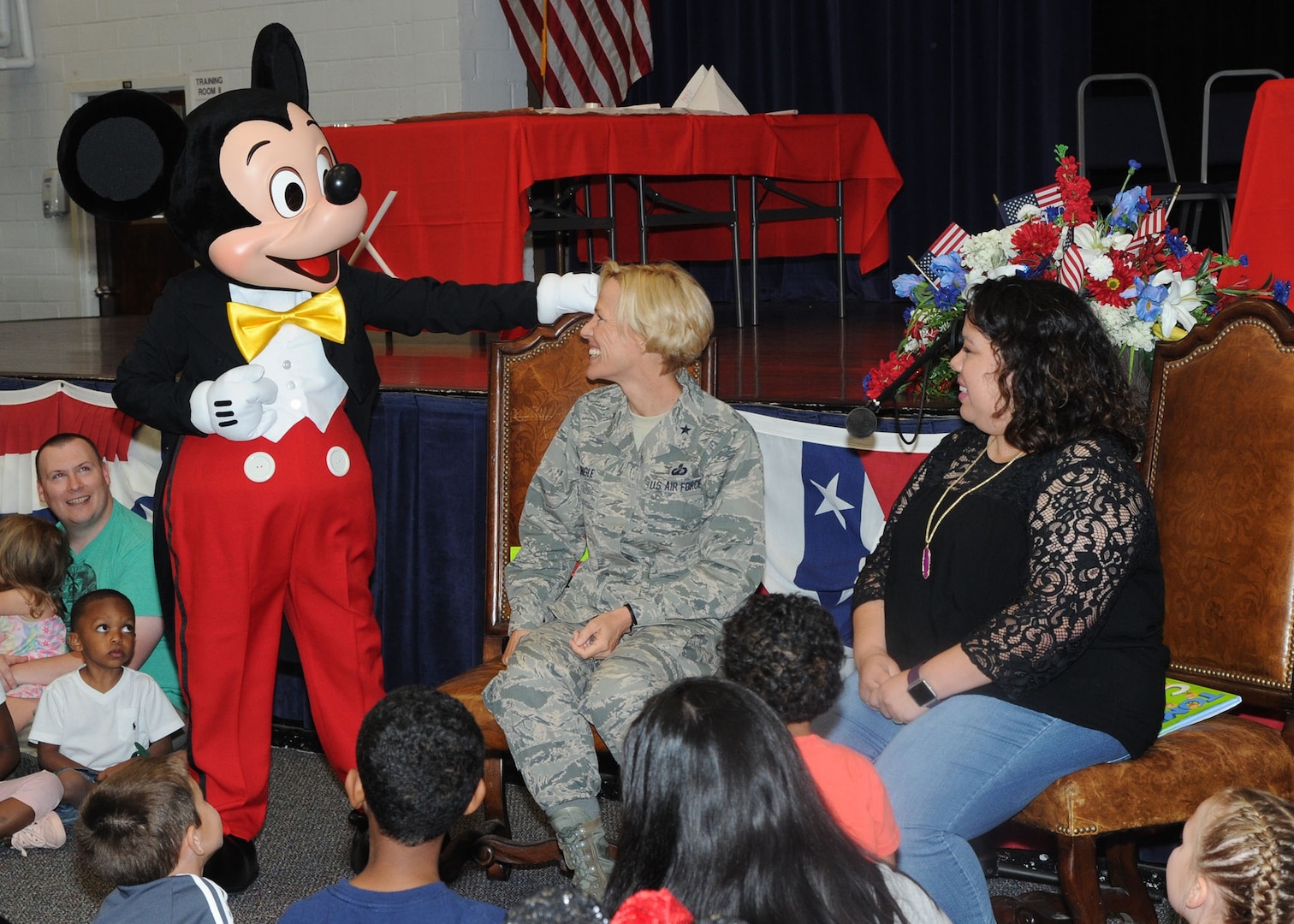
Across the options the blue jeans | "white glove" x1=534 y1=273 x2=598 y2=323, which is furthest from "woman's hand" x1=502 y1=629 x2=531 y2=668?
the blue jeans

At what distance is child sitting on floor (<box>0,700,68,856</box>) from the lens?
2.79 meters

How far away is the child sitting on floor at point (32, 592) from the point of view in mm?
3285

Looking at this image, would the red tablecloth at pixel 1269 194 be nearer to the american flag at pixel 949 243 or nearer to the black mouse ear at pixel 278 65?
the american flag at pixel 949 243

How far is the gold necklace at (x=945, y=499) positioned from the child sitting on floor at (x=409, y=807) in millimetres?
868

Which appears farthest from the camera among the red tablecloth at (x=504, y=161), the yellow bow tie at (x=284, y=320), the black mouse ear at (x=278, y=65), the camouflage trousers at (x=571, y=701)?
the red tablecloth at (x=504, y=161)

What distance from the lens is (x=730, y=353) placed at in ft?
14.7

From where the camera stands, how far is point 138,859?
1.80 m

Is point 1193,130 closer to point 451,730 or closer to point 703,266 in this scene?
point 703,266

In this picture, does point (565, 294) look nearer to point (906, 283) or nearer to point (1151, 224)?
point (906, 283)

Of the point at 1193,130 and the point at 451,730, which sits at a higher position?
the point at 1193,130

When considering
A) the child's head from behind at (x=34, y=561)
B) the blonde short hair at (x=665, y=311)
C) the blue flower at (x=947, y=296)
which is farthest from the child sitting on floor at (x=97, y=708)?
the blue flower at (x=947, y=296)

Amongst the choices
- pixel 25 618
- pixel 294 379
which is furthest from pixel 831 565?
pixel 25 618

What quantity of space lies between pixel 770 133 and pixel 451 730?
4.18 metres

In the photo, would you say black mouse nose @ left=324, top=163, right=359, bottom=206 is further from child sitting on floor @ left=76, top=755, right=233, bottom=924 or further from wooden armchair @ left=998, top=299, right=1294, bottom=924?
wooden armchair @ left=998, top=299, right=1294, bottom=924
